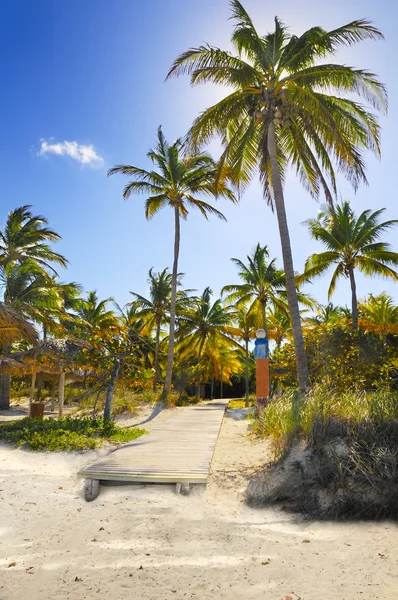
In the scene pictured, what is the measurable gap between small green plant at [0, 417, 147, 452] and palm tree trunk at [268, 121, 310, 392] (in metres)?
4.37

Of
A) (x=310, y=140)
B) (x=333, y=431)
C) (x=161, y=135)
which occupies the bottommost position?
(x=333, y=431)

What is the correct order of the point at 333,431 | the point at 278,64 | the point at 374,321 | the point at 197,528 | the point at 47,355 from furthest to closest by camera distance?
the point at 374,321
the point at 47,355
the point at 278,64
the point at 333,431
the point at 197,528

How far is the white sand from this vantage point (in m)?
3.28

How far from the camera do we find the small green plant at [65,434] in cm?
759

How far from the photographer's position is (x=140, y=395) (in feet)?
54.4

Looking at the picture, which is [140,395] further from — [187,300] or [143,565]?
[143,565]

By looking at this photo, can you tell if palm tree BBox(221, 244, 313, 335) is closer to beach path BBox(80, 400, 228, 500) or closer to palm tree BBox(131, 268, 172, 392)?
palm tree BBox(131, 268, 172, 392)

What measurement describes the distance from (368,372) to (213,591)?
9414 mm

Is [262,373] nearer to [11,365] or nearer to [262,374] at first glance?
[262,374]

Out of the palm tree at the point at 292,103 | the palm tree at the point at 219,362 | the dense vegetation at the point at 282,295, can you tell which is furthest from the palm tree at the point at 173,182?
the palm tree at the point at 219,362

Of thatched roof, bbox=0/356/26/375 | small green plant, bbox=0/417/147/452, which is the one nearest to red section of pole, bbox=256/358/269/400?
small green plant, bbox=0/417/147/452

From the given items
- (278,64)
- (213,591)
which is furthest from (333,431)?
(278,64)

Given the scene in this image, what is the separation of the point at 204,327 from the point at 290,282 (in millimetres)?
19850

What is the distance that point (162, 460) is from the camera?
21.2ft
